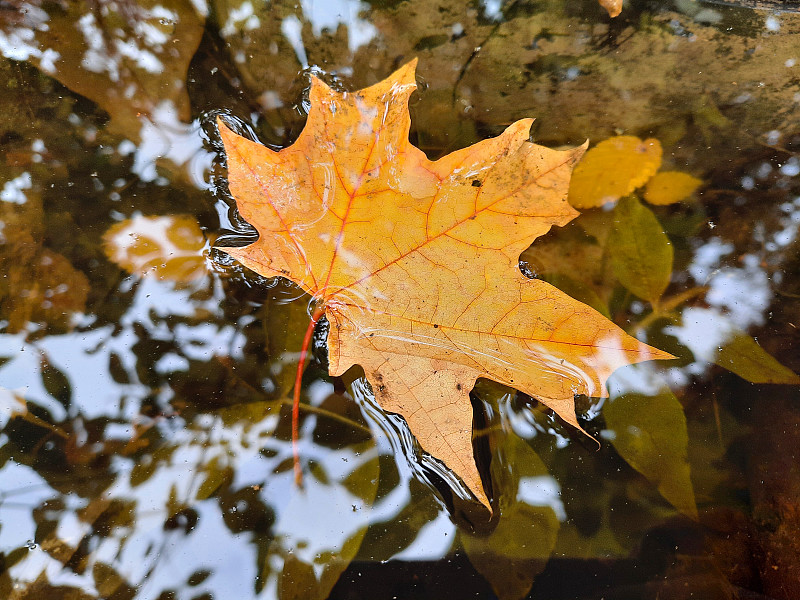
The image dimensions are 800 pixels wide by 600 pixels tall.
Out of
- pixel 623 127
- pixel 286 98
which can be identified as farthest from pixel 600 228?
pixel 286 98

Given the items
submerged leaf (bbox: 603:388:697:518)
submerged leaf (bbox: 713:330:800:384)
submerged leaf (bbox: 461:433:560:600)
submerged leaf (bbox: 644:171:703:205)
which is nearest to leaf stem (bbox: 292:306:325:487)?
submerged leaf (bbox: 461:433:560:600)

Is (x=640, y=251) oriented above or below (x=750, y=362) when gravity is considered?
above

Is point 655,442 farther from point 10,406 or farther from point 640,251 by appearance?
point 10,406

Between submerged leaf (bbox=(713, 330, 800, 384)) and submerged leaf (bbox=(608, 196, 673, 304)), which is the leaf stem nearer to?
submerged leaf (bbox=(608, 196, 673, 304))

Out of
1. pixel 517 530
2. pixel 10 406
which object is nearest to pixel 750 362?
pixel 517 530

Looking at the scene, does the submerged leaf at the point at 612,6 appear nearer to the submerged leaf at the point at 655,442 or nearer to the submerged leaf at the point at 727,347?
the submerged leaf at the point at 727,347

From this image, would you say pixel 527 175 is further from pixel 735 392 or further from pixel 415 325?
pixel 735 392
